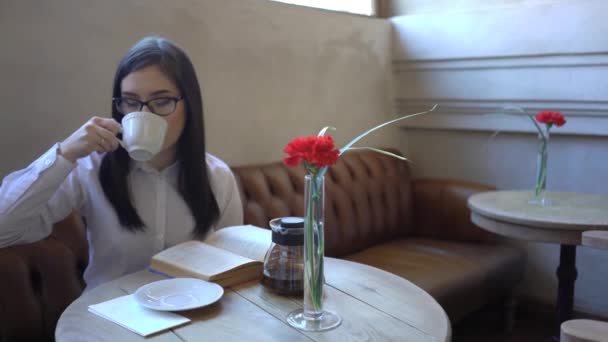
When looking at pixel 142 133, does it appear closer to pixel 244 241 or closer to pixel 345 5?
pixel 244 241

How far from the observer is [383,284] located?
47.3 inches

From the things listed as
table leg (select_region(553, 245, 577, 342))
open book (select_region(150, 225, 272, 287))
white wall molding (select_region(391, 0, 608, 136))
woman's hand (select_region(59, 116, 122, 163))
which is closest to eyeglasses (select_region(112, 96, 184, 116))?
woman's hand (select_region(59, 116, 122, 163))

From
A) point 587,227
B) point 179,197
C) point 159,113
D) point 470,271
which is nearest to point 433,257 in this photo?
point 470,271

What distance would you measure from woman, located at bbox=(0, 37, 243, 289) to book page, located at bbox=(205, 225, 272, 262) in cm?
10

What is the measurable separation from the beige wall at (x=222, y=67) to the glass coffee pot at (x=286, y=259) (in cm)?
99

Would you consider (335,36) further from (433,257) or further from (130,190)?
(130,190)

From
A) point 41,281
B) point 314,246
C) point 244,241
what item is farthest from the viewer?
point 41,281

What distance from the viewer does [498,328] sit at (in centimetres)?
265

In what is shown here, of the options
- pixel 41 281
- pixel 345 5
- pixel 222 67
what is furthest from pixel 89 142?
pixel 345 5

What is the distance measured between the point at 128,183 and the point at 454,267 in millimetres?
1431

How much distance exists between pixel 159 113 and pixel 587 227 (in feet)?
4.49

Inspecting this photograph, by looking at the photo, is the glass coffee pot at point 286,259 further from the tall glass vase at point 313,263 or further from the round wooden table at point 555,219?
the round wooden table at point 555,219

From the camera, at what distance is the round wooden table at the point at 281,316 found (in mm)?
949

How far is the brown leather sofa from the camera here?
142cm
